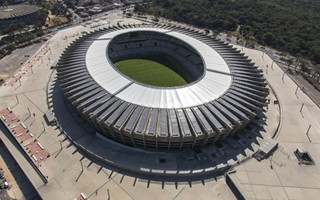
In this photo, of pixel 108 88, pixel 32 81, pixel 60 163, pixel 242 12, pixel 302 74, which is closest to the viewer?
pixel 60 163

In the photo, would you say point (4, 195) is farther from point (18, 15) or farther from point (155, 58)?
point (18, 15)

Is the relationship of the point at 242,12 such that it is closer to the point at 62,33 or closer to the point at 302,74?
the point at 302,74

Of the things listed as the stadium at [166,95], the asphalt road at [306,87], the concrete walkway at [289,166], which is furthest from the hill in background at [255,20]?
the stadium at [166,95]

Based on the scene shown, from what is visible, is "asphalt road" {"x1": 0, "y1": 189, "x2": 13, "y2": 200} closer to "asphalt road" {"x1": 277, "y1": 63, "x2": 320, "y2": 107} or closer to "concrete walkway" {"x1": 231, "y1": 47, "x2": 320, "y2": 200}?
"concrete walkway" {"x1": 231, "y1": 47, "x2": 320, "y2": 200}

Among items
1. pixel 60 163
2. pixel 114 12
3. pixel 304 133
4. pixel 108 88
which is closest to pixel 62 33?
pixel 114 12

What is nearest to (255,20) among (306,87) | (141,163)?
(306,87)
